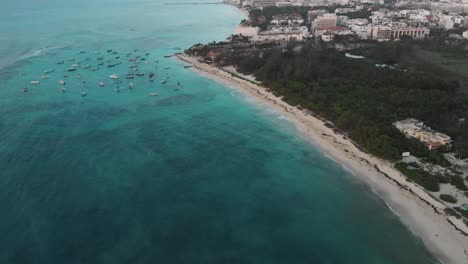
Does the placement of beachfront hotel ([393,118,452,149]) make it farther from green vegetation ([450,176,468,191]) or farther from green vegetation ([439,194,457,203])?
green vegetation ([439,194,457,203])

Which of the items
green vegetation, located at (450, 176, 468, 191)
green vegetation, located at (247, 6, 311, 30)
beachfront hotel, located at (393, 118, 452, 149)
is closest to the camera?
green vegetation, located at (450, 176, 468, 191)

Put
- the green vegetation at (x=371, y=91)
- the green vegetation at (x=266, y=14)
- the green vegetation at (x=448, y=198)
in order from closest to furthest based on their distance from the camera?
1. the green vegetation at (x=448, y=198)
2. the green vegetation at (x=371, y=91)
3. the green vegetation at (x=266, y=14)

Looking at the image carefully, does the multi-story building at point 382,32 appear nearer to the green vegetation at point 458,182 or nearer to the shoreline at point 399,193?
the shoreline at point 399,193

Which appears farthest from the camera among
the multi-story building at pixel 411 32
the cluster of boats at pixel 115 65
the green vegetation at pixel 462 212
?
the multi-story building at pixel 411 32

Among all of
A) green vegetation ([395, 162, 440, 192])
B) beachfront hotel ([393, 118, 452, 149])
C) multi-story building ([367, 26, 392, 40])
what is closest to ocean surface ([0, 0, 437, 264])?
green vegetation ([395, 162, 440, 192])

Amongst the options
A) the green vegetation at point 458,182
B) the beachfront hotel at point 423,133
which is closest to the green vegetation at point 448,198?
the green vegetation at point 458,182
